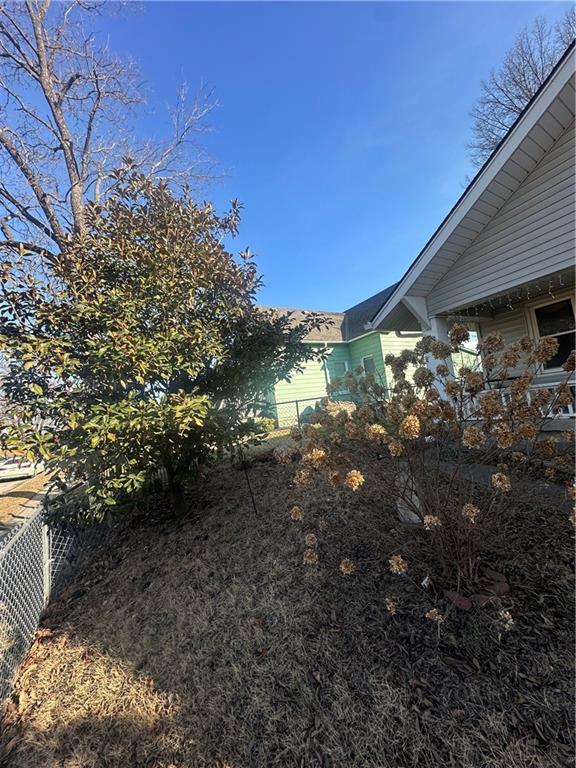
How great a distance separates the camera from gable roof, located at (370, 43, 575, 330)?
4375 millimetres

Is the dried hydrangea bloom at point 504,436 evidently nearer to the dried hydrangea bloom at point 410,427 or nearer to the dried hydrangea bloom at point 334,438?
the dried hydrangea bloom at point 410,427

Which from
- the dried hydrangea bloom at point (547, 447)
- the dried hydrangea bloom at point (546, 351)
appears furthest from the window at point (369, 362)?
the dried hydrangea bloom at point (547, 447)

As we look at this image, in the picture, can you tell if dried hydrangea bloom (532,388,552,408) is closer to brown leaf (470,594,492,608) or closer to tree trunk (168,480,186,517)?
brown leaf (470,594,492,608)

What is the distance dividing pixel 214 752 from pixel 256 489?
2907 millimetres

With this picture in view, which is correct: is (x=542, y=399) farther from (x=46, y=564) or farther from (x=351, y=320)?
(x=351, y=320)

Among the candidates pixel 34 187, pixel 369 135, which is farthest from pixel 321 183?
pixel 34 187

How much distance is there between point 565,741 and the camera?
154cm

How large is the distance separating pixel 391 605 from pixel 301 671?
0.69m

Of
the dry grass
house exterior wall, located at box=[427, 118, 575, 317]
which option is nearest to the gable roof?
house exterior wall, located at box=[427, 118, 575, 317]

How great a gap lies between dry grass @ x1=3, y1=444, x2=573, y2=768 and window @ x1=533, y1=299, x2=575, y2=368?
5608 mm

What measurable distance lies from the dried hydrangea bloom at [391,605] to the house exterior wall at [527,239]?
5108 mm

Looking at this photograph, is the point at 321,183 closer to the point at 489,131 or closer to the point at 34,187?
the point at 34,187

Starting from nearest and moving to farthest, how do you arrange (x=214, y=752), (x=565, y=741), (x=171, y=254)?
1. (x=565, y=741)
2. (x=214, y=752)
3. (x=171, y=254)

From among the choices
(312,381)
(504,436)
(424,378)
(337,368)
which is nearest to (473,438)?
(504,436)
